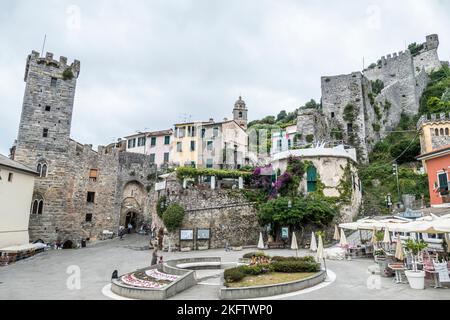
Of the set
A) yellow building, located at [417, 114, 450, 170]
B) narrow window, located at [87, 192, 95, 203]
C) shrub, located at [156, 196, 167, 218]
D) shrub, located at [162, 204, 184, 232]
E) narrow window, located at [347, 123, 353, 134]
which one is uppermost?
narrow window, located at [347, 123, 353, 134]

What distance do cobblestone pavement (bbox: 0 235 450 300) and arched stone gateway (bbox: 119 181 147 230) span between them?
612 inches

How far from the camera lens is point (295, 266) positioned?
13242 mm

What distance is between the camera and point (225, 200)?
27.7m

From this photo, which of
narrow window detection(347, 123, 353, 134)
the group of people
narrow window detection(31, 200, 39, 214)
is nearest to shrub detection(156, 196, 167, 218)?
narrow window detection(31, 200, 39, 214)

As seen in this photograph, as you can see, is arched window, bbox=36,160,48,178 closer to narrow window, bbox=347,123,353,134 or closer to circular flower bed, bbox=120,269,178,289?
circular flower bed, bbox=120,269,178,289

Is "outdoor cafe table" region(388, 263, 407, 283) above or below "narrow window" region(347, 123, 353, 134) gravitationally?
below

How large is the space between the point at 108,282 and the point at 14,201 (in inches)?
590

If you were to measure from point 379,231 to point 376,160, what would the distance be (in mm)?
25127

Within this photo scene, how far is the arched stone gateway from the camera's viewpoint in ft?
124

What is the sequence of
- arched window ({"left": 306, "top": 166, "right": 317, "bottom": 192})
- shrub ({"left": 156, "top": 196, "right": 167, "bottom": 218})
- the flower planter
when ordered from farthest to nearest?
shrub ({"left": 156, "top": 196, "right": 167, "bottom": 218}), arched window ({"left": 306, "top": 166, "right": 317, "bottom": 192}), the flower planter

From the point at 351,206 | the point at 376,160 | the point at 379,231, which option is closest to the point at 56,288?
the point at 379,231

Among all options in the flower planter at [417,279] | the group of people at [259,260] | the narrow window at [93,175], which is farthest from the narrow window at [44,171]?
the flower planter at [417,279]

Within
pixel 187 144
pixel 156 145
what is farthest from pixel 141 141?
pixel 187 144

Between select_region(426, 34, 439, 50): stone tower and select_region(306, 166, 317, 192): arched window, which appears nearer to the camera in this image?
select_region(306, 166, 317, 192): arched window
